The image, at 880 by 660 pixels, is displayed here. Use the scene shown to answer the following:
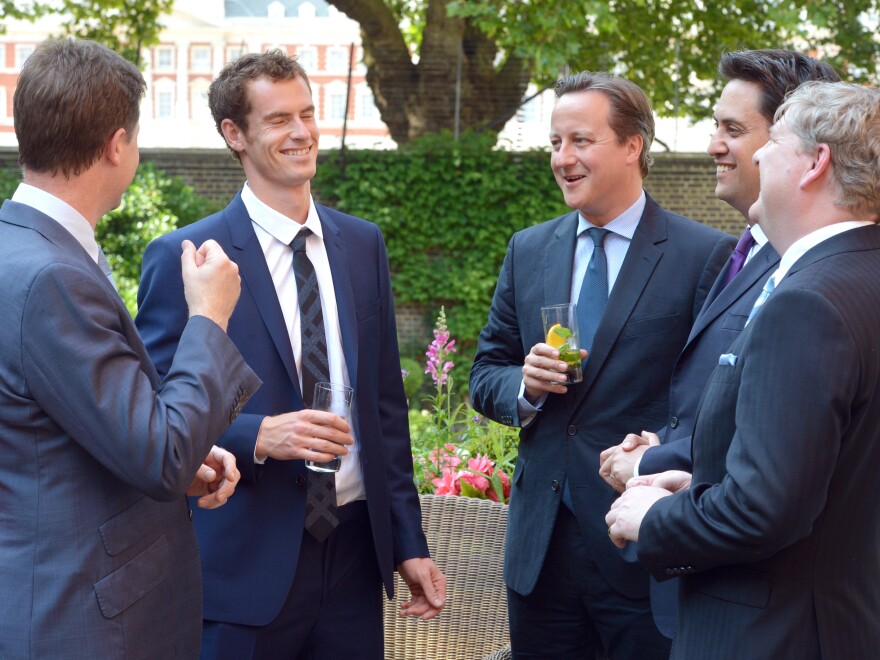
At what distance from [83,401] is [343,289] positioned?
111cm

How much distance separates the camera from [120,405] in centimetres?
181

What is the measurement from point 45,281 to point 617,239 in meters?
1.79

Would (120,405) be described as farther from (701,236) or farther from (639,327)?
(701,236)

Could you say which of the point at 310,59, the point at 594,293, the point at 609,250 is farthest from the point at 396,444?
the point at 310,59

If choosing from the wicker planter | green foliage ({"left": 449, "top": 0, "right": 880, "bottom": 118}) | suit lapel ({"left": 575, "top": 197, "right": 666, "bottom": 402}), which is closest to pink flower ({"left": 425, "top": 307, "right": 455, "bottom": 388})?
the wicker planter

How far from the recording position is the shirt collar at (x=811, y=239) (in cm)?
186

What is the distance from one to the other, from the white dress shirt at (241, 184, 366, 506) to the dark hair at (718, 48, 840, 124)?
1276mm

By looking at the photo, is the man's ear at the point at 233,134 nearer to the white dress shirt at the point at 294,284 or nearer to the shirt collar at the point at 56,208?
the white dress shirt at the point at 294,284

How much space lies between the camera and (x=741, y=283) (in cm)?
250

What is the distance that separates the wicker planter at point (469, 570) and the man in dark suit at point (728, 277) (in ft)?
4.02

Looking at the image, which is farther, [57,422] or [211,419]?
[211,419]

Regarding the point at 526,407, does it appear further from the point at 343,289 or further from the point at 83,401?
the point at 83,401

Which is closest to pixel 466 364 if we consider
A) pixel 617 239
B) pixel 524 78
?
pixel 524 78

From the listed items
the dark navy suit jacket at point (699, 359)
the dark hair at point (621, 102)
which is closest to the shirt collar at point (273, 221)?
the dark hair at point (621, 102)
